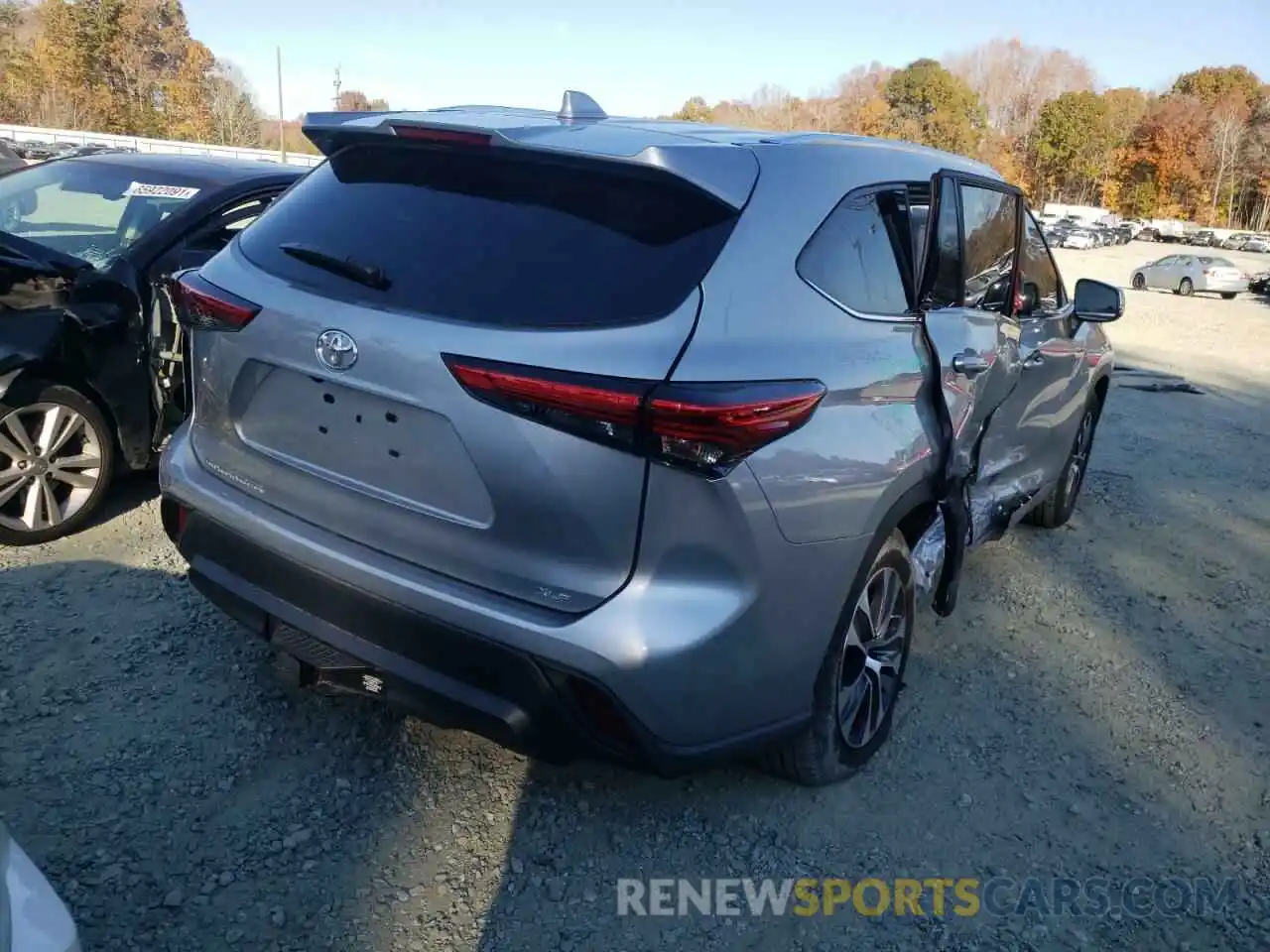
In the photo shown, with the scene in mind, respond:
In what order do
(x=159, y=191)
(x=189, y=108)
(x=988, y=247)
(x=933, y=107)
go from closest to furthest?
1. (x=988, y=247)
2. (x=159, y=191)
3. (x=189, y=108)
4. (x=933, y=107)

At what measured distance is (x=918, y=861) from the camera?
2.82m

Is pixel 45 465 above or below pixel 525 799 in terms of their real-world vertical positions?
above

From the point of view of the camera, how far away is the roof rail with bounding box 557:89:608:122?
299 cm

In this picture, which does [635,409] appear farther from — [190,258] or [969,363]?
[190,258]

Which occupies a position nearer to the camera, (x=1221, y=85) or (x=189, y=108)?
(x=189, y=108)

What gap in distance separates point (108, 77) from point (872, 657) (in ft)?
249

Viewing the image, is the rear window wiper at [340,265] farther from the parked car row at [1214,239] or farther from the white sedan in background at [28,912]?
the parked car row at [1214,239]

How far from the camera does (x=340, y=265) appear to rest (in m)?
2.52

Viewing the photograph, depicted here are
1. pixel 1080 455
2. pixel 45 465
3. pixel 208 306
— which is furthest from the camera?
pixel 1080 455

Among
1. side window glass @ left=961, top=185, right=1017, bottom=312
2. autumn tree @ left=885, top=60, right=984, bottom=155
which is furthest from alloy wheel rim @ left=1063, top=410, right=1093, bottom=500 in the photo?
autumn tree @ left=885, top=60, right=984, bottom=155

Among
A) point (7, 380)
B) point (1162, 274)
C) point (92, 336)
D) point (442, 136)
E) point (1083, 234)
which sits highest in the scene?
point (442, 136)

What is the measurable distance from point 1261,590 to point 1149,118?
94525 mm

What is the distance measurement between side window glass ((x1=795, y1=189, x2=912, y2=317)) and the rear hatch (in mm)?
393

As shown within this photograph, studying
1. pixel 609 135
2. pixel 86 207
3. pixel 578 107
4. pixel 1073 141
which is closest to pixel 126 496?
pixel 86 207
